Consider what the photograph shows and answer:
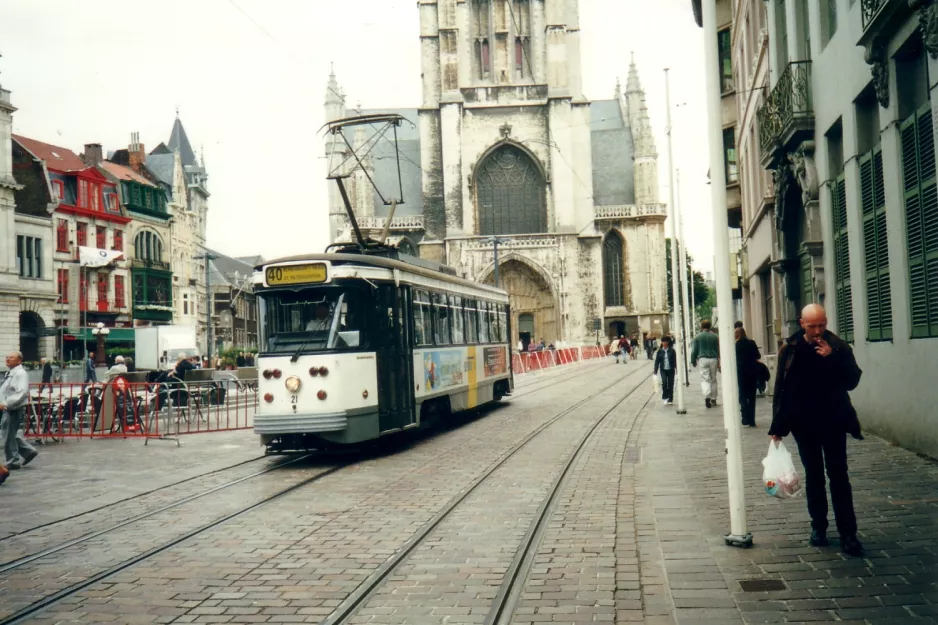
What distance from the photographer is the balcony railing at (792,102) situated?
14.9 meters

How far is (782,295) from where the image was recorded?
18.3 meters

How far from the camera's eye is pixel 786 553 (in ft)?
20.4

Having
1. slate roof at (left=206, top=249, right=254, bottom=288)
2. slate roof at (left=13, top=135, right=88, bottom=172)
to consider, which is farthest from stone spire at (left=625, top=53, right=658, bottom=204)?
slate roof at (left=13, top=135, right=88, bottom=172)

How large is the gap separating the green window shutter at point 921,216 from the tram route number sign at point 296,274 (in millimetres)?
7075

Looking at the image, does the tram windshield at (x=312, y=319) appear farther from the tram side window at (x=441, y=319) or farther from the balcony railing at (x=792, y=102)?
the balcony railing at (x=792, y=102)

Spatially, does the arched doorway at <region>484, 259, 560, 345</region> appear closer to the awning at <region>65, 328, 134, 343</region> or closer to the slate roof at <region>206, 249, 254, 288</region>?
the slate roof at <region>206, 249, 254, 288</region>

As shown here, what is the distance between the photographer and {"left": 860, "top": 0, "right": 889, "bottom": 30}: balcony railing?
9989mm

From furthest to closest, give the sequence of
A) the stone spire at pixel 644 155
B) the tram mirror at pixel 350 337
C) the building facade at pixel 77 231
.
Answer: the stone spire at pixel 644 155
the building facade at pixel 77 231
the tram mirror at pixel 350 337

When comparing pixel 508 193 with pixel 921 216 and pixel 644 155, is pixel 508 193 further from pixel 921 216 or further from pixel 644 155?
pixel 921 216

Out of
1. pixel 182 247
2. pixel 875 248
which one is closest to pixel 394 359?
pixel 875 248

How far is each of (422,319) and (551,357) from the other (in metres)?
36.4

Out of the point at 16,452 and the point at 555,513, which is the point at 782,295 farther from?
the point at 16,452

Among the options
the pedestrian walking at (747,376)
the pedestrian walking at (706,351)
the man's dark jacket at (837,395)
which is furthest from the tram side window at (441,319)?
the man's dark jacket at (837,395)

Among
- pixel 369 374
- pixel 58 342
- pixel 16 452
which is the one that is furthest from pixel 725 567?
pixel 58 342
